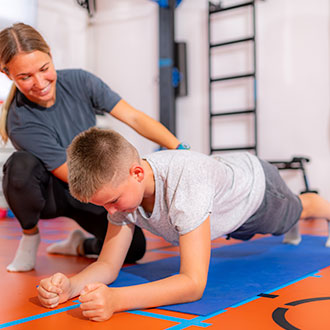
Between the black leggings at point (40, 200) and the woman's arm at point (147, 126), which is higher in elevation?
the woman's arm at point (147, 126)

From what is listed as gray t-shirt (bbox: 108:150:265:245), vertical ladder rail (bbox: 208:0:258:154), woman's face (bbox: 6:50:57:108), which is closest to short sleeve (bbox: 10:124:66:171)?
woman's face (bbox: 6:50:57:108)

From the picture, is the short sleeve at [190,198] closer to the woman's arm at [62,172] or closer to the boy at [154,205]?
the boy at [154,205]

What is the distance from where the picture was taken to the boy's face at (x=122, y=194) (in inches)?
44.3

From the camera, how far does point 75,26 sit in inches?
216

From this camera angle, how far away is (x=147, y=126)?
1.79 m

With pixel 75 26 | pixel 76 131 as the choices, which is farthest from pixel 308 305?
pixel 75 26

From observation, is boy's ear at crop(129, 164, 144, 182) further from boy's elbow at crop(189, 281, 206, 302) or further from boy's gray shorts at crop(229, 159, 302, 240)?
boy's gray shorts at crop(229, 159, 302, 240)

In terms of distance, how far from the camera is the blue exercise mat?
128cm

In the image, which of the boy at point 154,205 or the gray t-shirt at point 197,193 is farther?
the gray t-shirt at point 197,193

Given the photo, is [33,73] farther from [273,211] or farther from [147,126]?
[273,211]

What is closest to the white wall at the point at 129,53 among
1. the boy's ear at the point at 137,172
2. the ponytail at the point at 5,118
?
the ponytail at the point at 5,118

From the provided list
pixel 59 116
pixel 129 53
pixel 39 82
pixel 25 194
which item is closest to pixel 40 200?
pixel 25 194

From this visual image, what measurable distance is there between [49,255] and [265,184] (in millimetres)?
1119

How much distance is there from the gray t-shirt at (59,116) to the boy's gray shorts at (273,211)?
731mm
